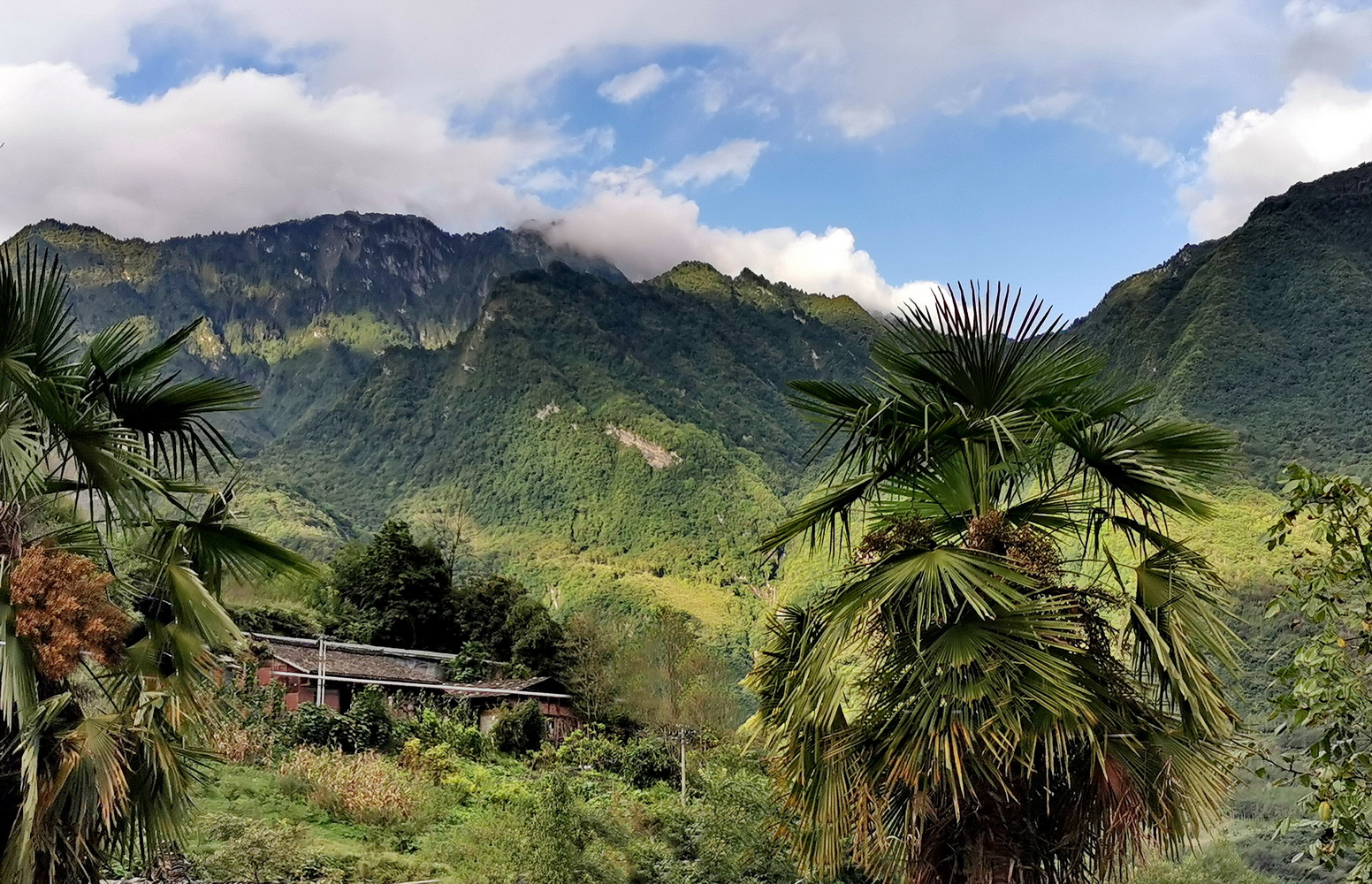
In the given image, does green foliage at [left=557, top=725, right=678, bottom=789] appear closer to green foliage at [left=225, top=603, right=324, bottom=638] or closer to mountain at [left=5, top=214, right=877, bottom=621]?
green foliage at [left=225, top=603, right=324, bottom=638]

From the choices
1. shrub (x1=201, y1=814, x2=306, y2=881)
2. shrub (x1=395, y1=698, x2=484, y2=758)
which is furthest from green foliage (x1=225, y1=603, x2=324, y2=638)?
shrub (x1=201, y1=814, x2=306, y2=881)

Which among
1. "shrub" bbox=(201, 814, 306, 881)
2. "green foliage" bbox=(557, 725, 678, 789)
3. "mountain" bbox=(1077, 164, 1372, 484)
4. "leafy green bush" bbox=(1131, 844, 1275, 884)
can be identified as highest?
"mountain" bbox=(1077, 164, 1372, 484)

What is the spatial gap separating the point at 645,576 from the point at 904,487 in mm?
81263

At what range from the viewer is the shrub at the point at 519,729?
1055 inches

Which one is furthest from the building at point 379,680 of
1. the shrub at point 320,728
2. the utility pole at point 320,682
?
the shrub at point 320,728

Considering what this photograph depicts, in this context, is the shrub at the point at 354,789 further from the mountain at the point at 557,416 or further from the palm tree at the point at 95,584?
the mountain at the point at 557,416

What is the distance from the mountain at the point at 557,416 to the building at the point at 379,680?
1274 inches

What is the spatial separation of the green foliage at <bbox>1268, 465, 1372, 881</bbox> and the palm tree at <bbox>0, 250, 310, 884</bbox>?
4.66m

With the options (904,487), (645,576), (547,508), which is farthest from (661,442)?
(904,487)

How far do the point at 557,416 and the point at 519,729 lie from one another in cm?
8688

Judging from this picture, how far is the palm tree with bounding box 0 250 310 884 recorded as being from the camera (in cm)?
479

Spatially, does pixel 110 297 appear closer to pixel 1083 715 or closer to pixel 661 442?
pixel 661 442

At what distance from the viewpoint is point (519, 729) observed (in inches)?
1072

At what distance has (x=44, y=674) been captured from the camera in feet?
15.9
